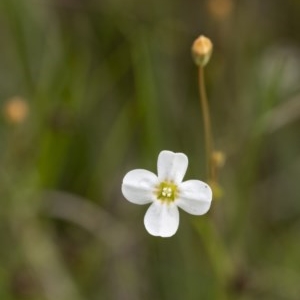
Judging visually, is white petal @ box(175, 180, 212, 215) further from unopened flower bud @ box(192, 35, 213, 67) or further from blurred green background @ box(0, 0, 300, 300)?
blurred green background @ box(0, 0, 300, 300)

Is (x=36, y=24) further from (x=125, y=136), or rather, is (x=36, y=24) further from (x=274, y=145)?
(x=274, y=145)

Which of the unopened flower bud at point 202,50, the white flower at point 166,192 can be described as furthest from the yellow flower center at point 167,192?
the unopened flower bud at point 202,50

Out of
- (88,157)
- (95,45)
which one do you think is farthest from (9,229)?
(95,45)

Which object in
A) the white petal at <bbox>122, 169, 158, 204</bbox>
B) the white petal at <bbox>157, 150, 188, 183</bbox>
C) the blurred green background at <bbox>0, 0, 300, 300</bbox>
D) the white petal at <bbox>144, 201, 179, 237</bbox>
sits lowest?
the white petal at <bbox>144, 201, 179, 237</bbox>

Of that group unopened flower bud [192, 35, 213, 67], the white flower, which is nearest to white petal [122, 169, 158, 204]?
the white flower

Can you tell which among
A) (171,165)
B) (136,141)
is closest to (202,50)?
(171,165)

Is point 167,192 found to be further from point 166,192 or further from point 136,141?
point 136,141

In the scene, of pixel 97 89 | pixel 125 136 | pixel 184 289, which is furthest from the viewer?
pixel 97 89

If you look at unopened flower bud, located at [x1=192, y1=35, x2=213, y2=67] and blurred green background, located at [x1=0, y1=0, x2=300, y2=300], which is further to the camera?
blurred green background, located at [x1=0, y1=0, x2=300, y2=300]
